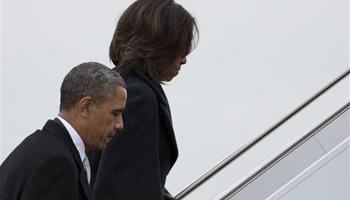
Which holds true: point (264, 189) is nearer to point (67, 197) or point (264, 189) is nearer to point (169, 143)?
point (169, 143)

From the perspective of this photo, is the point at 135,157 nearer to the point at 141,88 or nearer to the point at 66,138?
the point at 141,88

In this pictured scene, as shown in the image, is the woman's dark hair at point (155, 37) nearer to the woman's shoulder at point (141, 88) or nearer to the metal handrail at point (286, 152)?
the woman's shoulder at point (141, 88)

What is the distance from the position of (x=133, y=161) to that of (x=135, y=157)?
11 mm

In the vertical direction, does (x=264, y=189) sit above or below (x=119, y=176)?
below

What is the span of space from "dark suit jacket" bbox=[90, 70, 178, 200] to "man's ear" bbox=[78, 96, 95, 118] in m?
0.29

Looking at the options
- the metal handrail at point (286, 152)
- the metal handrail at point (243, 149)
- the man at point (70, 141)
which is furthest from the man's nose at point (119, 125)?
the metal handrail at point (243, 149)

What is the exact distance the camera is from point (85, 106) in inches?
77.8

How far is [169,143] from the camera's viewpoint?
2.34 metres

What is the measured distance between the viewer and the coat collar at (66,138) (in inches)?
77.0

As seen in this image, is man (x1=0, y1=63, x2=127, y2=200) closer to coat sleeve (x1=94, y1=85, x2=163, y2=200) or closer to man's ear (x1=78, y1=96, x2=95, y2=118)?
man's ear (x1=78, y1=96, x2=95, y2=118)

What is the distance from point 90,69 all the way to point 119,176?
34 cm

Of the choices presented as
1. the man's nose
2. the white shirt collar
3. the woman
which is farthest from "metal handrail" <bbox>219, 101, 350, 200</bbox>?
the white shirt collar

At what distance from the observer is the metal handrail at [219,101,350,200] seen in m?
3.43

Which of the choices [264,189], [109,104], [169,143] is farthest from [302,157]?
[109,104]
